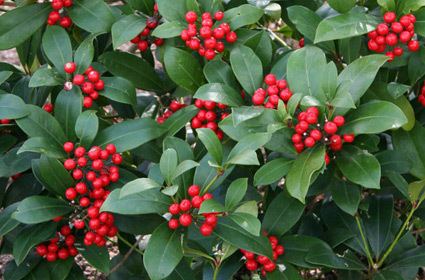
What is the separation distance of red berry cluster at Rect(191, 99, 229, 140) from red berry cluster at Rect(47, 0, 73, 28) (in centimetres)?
61

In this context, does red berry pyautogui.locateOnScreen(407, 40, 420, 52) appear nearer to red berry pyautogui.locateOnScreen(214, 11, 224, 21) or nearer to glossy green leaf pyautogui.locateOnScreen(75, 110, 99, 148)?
red berry pyautogui.locateOnScreen(214, 11, 224, 21)

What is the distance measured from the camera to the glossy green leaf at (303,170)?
161 centimetres

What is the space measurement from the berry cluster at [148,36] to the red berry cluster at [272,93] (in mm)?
496

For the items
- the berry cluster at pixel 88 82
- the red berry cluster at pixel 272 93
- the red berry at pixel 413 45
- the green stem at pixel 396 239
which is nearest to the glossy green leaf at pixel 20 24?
the berry cluster at pixel 88 82

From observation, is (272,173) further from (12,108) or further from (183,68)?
(12,108)

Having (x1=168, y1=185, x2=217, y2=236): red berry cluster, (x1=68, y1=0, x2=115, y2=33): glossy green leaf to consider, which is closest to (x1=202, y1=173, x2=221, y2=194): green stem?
(x1=168, y1=185, x2=217, y2=236): red berry cluster

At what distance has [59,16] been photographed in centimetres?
224

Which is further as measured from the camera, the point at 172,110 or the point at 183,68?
the point at 172,110

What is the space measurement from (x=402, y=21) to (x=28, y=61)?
1.37m

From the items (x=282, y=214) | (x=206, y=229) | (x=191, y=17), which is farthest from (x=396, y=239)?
(x=191, y=17)

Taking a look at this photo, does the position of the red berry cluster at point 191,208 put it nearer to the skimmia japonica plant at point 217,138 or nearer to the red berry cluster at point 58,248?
the skimmia japonica plant at point 217,138

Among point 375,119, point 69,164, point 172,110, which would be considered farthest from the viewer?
point 172,110

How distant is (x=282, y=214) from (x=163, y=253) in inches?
16.8

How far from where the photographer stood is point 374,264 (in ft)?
7.25
